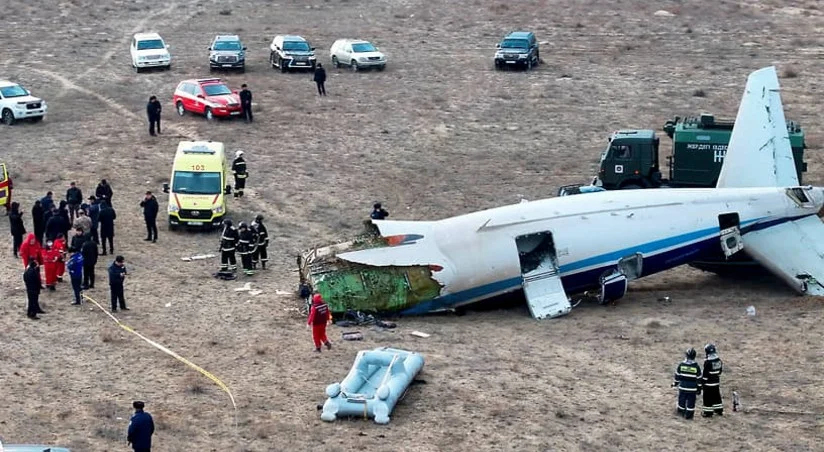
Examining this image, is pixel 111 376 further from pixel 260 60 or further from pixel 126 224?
pixel 260 60

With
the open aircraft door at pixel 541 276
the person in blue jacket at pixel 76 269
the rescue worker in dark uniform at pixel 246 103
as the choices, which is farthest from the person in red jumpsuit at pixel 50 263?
the rescue worker in dark uniform at pixel 246 103

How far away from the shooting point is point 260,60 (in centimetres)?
6184

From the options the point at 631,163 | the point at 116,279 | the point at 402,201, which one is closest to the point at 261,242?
the point at 116,279

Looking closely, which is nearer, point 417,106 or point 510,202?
point 510,202

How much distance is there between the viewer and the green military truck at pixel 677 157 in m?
37.9

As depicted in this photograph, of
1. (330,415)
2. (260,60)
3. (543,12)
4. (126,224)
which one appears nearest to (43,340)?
(330,415)

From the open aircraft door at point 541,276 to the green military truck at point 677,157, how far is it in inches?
316

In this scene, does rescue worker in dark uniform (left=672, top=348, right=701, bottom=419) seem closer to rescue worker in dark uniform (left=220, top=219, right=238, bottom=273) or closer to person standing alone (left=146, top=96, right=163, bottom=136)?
rescue worker in dark uniform (left=220, top=219, right=238, bottom=273)

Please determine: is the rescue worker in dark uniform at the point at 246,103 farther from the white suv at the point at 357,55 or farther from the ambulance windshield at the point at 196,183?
the ambulance windshield at the point at 196,183

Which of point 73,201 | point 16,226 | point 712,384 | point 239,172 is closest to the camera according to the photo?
point 712,384

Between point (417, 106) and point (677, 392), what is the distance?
29.0 meters

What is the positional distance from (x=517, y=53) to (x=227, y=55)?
12.7 m

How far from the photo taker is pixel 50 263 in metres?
32.5

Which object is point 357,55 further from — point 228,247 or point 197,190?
point 228,247
